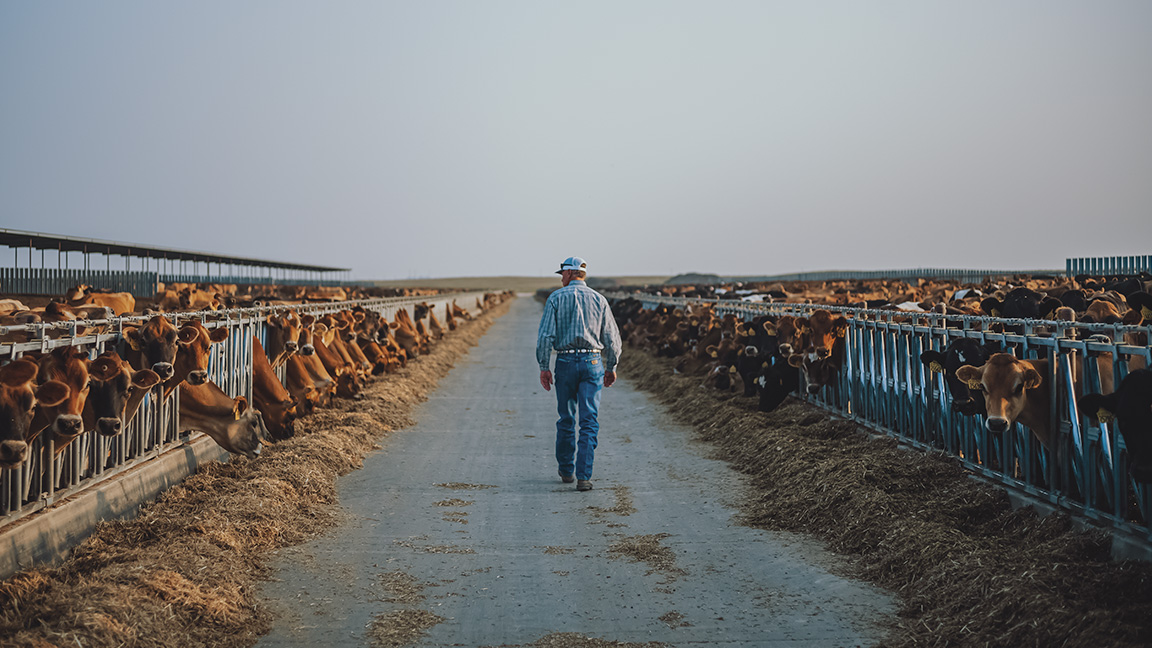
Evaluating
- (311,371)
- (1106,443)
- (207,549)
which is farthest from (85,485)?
(1106,443)

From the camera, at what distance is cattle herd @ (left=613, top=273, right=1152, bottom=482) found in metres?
5.44

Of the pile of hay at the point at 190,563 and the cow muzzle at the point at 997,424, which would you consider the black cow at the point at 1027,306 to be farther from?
the pile of hay at the point at 190,563

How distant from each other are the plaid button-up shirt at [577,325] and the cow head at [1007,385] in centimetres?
329

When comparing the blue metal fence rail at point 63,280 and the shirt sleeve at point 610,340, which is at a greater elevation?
the blue metal fence rail at point 63,280

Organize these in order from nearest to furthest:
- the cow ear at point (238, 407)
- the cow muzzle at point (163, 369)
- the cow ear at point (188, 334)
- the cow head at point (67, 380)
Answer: the cow head at point (67, 380), the cow muzzle at point (163, 369), the cow ear at point (188, 334), the cow ear at point (238, 407)

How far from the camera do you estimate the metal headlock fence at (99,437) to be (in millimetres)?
5723

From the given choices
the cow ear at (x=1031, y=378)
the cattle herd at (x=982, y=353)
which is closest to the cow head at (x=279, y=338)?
the cattle herd at (x=982, y=353)

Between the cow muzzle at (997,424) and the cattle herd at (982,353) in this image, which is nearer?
the cattle herd at (982,353)

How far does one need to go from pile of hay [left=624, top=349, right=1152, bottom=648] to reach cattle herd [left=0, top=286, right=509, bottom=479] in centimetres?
462

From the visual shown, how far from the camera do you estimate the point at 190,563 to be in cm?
541

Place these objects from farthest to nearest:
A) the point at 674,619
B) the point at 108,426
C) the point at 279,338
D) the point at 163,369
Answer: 1. the point at 279,338
2. the point at 163,369
3. the point at 108,426
4. the point at 674,619

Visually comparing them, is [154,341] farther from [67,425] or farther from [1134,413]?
[1134,413]

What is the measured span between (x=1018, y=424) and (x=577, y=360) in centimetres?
370

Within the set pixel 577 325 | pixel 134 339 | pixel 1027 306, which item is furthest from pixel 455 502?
pixel 1027 306
